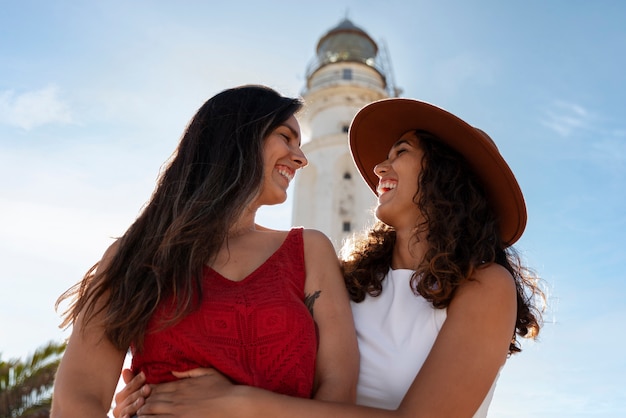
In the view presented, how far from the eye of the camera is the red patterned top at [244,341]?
8.64ft

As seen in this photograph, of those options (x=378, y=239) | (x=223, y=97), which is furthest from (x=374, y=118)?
(x=223, y=97)

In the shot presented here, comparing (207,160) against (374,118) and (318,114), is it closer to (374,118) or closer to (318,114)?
(374,118)

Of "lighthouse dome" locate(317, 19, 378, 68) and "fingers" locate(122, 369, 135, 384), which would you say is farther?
"lighthouse dome" locate(317, 19, 378, 68)

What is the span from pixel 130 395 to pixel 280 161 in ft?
4.45

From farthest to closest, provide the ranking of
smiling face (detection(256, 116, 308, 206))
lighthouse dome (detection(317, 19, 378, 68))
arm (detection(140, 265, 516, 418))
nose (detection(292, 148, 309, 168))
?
lighthouse dome (detection(317, 19, 378, 68)) < nose (detection(292, 148, 309, 168)) < smiling face (detection(256, 116, 308, 206)) < arm (detection(140, 265, 516, 418))

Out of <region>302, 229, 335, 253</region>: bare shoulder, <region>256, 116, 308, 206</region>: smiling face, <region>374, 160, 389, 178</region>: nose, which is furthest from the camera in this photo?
<region>374, 160, 389, 178</region>: nose

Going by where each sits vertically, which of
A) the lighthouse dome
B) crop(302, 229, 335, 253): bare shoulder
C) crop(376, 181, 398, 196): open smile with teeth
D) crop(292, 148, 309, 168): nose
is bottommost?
crop(302, 229, 335, 253): bare shoulder

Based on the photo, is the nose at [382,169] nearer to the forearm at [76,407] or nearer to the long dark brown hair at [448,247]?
the long dark brown hair at [448,247]

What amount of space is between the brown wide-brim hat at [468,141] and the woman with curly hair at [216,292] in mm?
837

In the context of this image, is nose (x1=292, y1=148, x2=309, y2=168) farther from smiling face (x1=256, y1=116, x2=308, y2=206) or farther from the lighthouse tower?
the lighthouse tower

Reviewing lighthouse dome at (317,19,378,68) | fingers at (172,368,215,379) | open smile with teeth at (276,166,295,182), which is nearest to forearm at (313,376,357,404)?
fingers at (172,368,215,379)

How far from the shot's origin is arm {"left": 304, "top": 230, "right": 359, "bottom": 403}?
2.68 metres

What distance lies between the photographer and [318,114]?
2506 centimetres

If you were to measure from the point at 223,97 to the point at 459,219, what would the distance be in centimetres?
139
